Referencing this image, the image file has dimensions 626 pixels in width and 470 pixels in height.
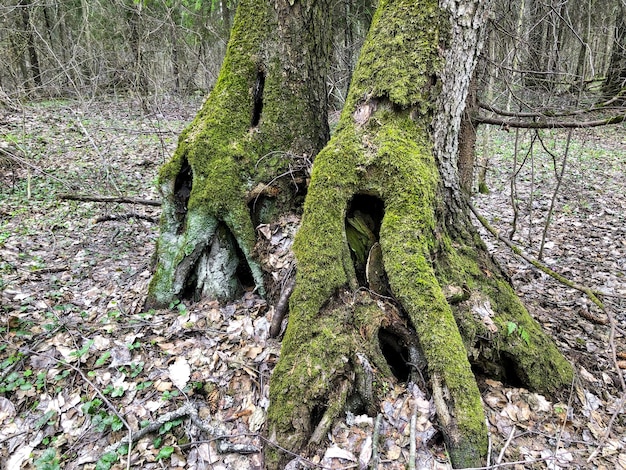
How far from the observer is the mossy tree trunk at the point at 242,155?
3.68 m

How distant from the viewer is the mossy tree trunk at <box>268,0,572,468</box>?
242cm

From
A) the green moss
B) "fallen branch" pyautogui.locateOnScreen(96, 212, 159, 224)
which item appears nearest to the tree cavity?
the green moss

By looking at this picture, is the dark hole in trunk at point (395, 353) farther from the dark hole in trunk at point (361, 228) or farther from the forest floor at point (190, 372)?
the dark hole in trunk at point (361, 228)

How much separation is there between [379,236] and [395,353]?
878 millimetres

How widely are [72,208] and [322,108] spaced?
5.41 m

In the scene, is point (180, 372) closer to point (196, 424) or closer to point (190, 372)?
point (190, 372)

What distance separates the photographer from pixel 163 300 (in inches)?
151

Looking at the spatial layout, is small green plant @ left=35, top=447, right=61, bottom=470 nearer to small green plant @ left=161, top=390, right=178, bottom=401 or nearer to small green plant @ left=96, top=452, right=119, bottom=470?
small green plant @ left=96, top=452, right=119, bottom=470

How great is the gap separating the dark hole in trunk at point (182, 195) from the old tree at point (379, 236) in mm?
110

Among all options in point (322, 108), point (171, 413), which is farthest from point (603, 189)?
point (171, 413)

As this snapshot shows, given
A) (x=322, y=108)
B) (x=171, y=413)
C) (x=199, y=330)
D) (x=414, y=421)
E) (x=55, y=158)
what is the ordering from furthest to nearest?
(x=55, y=158) < (x=322, y=108) < (x=199, y=330) < (x=171, y=413) < (x=414, y=421)

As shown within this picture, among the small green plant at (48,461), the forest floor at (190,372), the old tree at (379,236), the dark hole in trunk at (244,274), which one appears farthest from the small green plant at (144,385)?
the dark hole in trunk at (244,274)

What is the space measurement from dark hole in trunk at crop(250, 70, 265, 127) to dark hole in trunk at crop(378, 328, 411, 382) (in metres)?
2.45

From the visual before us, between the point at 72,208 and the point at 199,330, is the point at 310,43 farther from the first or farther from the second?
the point at 72,208
